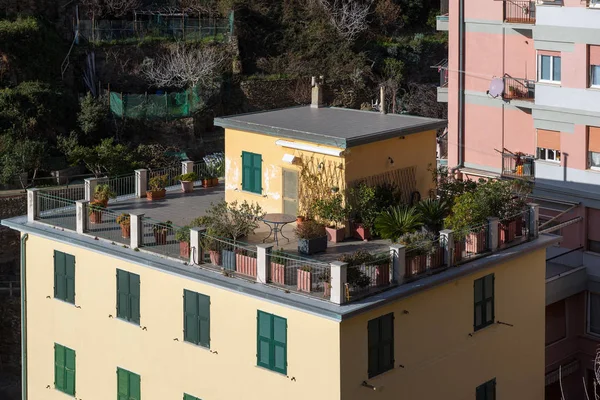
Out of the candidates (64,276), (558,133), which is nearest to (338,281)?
(64,276)

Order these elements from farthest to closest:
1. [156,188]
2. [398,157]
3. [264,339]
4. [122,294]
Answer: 1. [156,188]
2. [398,157]
3. [122,294]
4. [264,339]

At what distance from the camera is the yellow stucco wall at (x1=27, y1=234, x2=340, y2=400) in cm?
2131

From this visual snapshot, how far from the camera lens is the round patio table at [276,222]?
24203 mm

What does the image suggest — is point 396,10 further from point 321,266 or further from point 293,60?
point 321,266

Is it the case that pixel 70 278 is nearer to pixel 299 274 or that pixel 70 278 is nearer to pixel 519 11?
pixel 299 274

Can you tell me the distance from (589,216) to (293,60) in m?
27.5

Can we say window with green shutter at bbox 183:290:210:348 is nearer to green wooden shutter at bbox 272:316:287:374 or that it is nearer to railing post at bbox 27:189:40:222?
green wooden shutter at bbox 272:316:287:374

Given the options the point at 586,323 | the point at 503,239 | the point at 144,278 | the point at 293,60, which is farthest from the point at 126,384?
the point at 293,60

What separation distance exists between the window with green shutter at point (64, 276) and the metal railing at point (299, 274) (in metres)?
5.89

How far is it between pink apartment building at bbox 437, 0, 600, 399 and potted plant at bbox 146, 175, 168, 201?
10.0 meters

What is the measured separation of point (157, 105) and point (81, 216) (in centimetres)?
2760

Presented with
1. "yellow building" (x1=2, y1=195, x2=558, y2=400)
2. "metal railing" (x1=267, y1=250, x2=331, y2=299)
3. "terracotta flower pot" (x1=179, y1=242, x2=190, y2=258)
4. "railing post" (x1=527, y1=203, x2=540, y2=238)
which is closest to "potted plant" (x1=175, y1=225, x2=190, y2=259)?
"terracotta flower pot" (x1=179, y1=242, x2=190, y2=258)

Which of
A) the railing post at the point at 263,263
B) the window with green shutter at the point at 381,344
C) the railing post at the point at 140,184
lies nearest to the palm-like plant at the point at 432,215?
the window with green shutter at the point at 381,344

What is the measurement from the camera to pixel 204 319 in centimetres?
2305
